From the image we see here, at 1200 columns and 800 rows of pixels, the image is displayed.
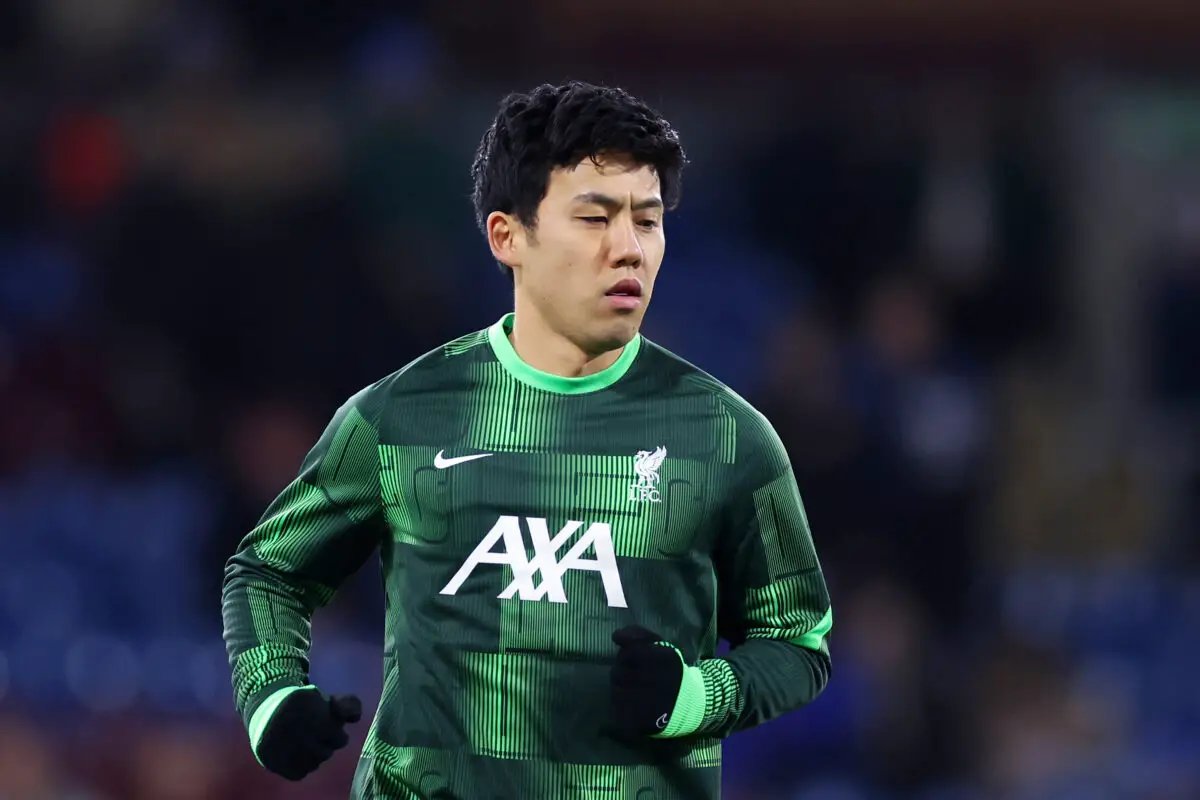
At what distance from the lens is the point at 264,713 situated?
7.97ft

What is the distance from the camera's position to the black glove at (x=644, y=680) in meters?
2.29

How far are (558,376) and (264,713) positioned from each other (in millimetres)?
649

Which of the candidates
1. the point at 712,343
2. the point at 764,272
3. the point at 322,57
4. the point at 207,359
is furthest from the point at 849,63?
the point at 207,359

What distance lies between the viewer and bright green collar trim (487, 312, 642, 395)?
8.34 ft

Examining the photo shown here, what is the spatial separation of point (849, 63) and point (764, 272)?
3.47ft

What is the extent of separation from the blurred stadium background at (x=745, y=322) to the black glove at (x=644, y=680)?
317 centimetres

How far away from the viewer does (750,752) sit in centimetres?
554

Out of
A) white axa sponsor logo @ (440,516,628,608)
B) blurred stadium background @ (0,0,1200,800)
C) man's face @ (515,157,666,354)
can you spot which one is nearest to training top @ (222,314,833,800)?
white axa sponsor logo @ (440,516,628,608)

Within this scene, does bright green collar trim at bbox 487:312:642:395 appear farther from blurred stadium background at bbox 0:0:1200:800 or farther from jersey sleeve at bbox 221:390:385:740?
blurred stadium background at bbox 0:0:1200:800

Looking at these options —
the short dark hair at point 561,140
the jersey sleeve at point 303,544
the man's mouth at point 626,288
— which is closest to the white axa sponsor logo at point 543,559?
the jersey sleeve at point 303,544

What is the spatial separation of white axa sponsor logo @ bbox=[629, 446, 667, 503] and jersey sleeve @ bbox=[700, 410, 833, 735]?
0.37ft

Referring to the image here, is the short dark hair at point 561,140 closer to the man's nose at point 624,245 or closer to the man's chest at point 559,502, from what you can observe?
the man's nose at point 624,245

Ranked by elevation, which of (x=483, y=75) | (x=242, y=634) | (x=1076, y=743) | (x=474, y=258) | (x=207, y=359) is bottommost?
(x=1076, y=743)

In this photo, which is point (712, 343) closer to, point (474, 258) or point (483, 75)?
point (474, 258)
